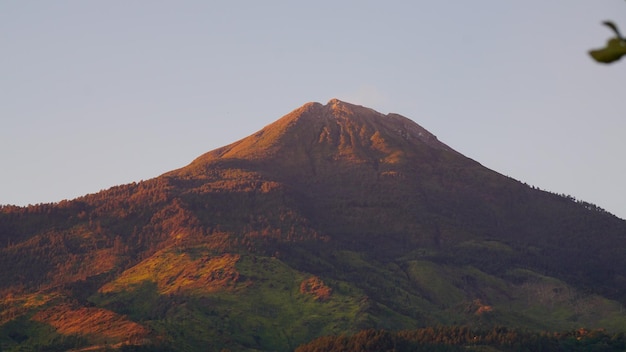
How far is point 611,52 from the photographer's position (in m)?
7.28

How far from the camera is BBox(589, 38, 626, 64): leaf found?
285 inches

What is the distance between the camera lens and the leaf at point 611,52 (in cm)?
725

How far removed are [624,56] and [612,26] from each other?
0.79 feet

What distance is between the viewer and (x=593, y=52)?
7.27 m

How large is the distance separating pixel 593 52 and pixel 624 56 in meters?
0.25

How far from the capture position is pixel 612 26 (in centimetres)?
727

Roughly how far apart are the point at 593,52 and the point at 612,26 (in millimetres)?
230

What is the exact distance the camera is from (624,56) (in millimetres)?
7336
